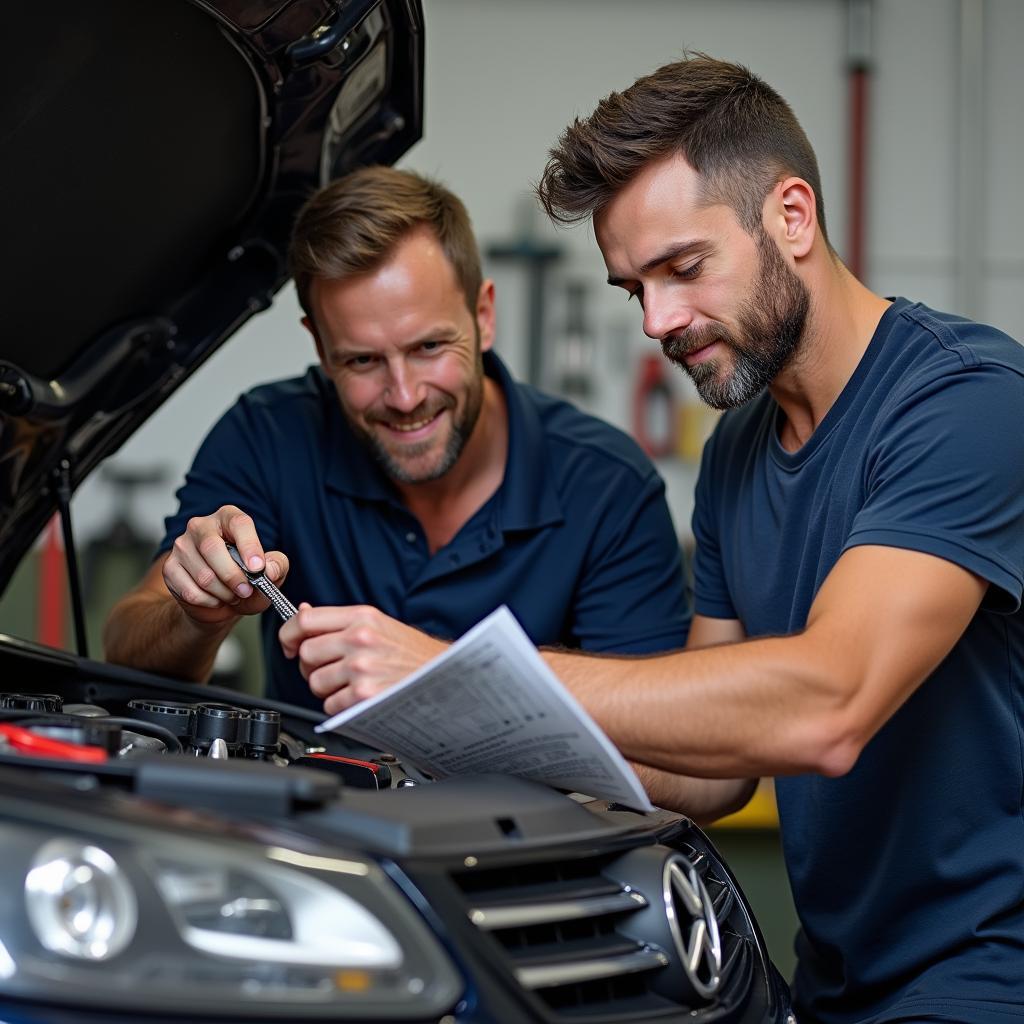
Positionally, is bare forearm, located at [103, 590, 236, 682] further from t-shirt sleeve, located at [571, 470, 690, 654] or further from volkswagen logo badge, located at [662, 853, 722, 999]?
volkswagen logo badge, located at [662, 853, 722, 999]

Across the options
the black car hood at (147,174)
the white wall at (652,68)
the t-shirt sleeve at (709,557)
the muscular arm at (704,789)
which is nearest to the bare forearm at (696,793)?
the muscular arm at (704,789)

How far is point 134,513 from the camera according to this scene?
3236 mm

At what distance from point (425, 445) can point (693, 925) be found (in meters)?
0.84

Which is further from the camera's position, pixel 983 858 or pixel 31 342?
pixel 31 342

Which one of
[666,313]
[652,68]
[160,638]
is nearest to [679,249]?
[666,313]

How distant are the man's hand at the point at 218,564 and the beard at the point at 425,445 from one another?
0.37 metres

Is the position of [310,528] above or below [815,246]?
below

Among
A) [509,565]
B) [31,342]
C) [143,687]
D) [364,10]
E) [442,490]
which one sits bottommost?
[143,687]

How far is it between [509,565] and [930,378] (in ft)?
2.25

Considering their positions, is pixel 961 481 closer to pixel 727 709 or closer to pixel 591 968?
pixel 727 709

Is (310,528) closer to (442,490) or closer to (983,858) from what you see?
(442,490)

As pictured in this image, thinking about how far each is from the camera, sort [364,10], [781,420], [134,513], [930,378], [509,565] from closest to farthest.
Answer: [930,378], [364,10], [781,420], [509,565], [134,513]

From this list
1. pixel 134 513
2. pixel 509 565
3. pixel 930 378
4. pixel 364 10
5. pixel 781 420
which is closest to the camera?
pixel 930 378

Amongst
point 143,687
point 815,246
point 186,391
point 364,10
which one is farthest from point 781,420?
point 186,391
